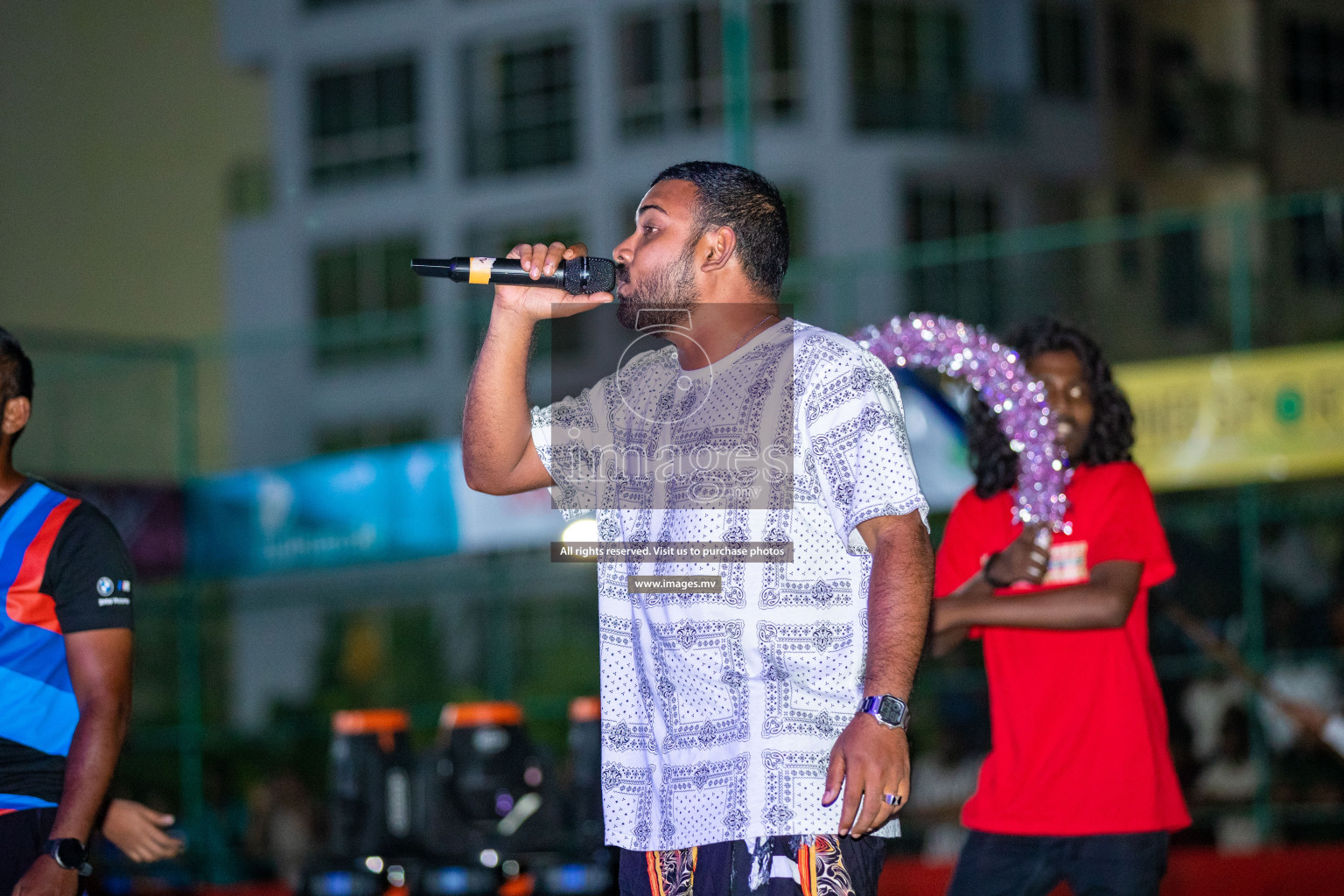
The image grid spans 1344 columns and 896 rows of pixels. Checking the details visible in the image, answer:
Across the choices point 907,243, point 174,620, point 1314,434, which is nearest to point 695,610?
point 1314,434

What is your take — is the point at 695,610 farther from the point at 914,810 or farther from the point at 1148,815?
the point at 914,810

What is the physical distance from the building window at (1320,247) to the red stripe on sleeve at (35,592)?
305 inches

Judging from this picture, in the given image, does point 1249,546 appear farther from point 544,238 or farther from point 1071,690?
point 544,238

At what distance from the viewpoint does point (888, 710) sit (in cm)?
284

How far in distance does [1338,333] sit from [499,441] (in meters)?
12.2

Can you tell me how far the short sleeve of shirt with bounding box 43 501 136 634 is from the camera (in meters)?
3.61

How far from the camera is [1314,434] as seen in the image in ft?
28.9

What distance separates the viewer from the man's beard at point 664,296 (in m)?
Answer: 3.18

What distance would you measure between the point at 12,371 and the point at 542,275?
1.37 m

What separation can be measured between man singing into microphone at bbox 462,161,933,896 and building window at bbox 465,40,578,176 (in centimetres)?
2170

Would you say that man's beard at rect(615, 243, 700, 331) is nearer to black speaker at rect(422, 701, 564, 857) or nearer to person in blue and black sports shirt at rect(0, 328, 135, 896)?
person in blue and black sports shirt at rect(0, 328, 135, 896)

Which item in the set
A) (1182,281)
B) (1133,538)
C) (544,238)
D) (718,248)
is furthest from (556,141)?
(718,248)

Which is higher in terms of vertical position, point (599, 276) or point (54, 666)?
point (599, 276)

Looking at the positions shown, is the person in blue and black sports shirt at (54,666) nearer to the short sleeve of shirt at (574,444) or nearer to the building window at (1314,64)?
the short sleeve of shirt at (574,444)
